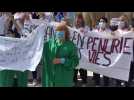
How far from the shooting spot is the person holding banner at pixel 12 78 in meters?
5.61

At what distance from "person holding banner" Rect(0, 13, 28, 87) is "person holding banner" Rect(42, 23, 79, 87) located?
1.34 feet

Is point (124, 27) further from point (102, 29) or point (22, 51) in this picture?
point (22, 51)

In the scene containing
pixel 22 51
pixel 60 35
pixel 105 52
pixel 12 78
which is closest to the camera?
pixel 60 35

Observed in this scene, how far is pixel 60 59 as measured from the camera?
17.2 feet

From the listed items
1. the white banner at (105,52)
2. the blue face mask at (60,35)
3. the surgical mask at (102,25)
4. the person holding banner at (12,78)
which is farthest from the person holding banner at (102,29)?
the blue face mask at (60,35)

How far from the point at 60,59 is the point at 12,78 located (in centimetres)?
76

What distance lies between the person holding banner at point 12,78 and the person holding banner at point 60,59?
41 cm

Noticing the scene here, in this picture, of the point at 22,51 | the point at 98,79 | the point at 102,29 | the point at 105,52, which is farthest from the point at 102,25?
the point at 22,51

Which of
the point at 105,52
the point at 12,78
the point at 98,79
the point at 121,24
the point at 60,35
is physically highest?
the point at 121,24

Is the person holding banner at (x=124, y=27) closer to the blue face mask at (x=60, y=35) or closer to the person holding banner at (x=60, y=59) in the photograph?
the person holding banner at (x=60, y=59)

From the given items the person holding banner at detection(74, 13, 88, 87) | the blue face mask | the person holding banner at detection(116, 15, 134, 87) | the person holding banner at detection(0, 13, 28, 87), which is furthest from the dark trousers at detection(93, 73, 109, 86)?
the blue face mask
